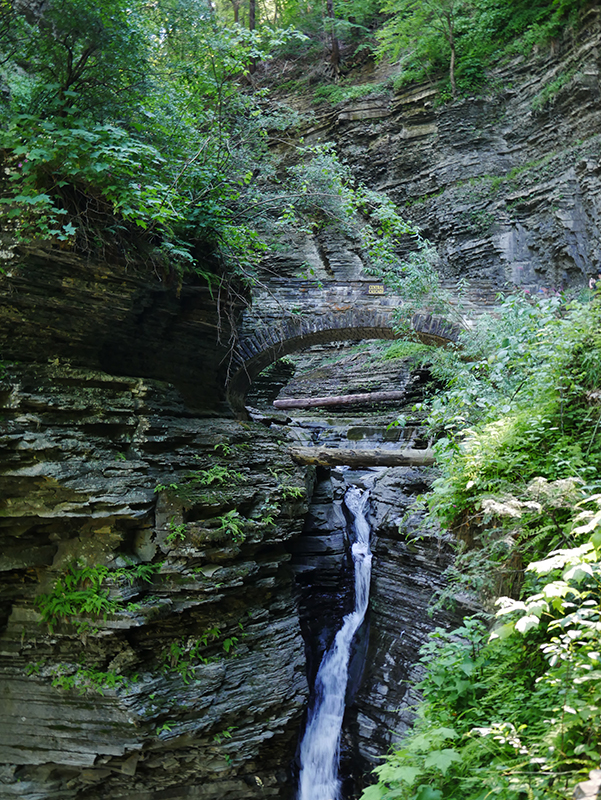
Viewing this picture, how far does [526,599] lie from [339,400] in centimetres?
1170

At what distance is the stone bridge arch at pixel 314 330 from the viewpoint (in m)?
10.1

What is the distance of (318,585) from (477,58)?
1574 cm

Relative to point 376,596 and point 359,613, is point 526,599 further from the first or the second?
point 359,613

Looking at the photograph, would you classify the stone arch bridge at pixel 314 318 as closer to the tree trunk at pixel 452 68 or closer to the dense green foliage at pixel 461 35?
the tree trunk at pixel 452 68

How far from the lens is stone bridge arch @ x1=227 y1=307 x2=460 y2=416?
10.1 m

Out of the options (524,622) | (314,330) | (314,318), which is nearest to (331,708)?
(524,622)

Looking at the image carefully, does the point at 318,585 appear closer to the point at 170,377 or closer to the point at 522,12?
the point at 170,377

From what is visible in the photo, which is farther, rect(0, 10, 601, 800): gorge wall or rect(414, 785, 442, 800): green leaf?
rect(0, 10, 601, 800): gorge wall

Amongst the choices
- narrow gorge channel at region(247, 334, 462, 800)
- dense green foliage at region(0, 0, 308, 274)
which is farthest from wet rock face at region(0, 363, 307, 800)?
dense green foliage at region(0, 0, 308, 274)

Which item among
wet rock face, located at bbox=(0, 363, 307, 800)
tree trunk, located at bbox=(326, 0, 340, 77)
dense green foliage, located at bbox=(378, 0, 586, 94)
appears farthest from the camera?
tree trunk, located at bbox=(326, 0, 340, 77)

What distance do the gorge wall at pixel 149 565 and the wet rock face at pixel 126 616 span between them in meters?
0.02

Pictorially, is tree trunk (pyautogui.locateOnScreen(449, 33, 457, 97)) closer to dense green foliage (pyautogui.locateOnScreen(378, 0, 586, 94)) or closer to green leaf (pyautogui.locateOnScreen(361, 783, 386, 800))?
dense green foliage (pyautogui.locateOnScreen(378, 0, 586, 94))

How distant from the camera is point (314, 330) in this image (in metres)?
10.4

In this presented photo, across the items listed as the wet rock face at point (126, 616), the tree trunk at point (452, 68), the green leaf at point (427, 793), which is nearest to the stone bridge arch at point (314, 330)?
the wet rock face at point (126, 616)
